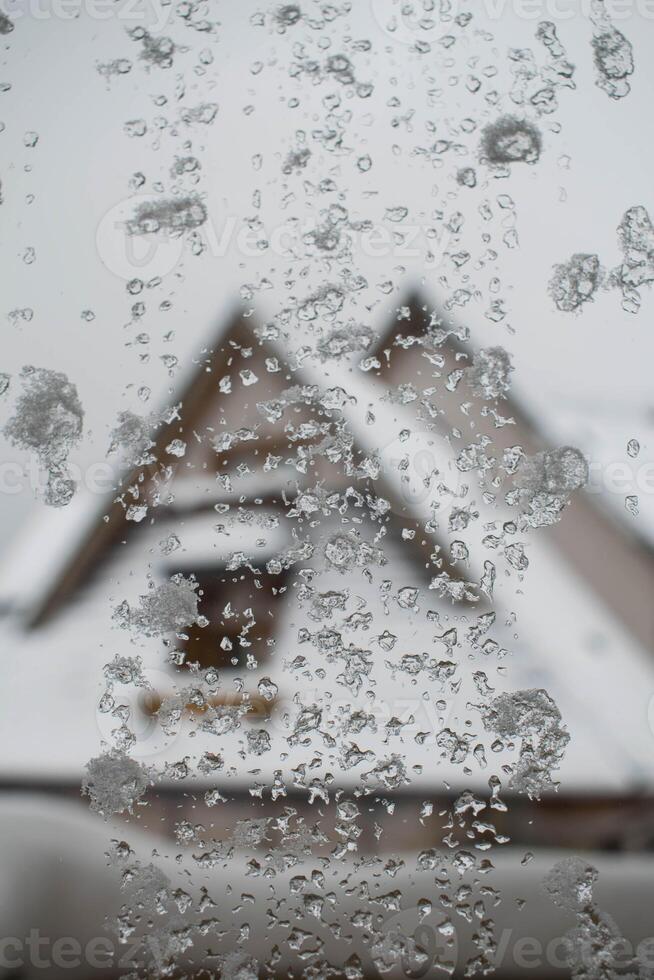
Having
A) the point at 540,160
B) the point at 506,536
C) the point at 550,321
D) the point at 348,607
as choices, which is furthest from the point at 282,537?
the point at 540,160

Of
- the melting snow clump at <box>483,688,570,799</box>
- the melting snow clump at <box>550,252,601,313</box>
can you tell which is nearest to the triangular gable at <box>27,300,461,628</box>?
the melting snow clump at <box>483,688,570,799</box>

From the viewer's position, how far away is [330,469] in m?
0.68

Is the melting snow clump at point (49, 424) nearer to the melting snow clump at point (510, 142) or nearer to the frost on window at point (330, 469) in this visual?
the frost on window at point (330, 469)

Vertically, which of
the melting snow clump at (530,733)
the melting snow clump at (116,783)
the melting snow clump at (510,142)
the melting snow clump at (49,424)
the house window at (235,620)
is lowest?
the melting snow clump at (116,783)

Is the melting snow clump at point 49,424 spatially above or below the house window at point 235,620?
above

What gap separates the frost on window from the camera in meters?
0.66

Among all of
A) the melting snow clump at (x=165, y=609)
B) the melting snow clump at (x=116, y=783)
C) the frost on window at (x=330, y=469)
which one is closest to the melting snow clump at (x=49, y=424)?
the frost on window at (x=330, y=469)

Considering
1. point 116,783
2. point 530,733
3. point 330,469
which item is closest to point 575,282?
point 330,469

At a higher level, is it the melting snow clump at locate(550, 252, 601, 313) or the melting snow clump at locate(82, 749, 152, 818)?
the melting snow clump at locate(550, 252, 601, 313)

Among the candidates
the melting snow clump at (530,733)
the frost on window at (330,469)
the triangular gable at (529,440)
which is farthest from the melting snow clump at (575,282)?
the melting snow clump at (530,733)

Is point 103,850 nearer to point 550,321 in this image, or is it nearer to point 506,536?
point 506,536

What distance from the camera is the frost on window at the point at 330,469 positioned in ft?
2.18

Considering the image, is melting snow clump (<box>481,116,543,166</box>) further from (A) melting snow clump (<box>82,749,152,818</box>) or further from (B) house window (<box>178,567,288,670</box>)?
(A) melting snow clump (<box>82,749,152,818</box>)

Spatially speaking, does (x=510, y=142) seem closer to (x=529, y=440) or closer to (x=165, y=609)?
(x=529, y=440)
